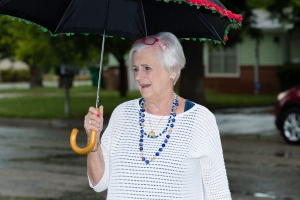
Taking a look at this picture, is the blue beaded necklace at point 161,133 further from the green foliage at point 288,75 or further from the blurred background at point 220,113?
the green foliage at point 288,75

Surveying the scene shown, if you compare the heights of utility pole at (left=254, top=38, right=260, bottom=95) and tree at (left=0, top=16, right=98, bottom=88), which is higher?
tree at (left=0, top=16, right=98, bottom=88)

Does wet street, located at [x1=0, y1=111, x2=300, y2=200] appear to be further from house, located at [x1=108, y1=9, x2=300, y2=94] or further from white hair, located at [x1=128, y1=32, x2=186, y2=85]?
house, located at [x1=108, y1=9, x2=300, y2=94]

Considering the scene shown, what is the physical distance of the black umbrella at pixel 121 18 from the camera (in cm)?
466

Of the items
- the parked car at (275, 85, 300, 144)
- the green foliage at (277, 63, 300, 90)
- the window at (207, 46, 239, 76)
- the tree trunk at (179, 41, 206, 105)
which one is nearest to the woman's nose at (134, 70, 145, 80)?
the parked car at (275, 85, 300, 144)

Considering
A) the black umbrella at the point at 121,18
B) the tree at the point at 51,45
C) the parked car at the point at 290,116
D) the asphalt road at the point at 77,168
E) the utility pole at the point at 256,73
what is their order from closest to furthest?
the black umbrella at the point at 121,18 < the asphalt road at the point at 77,168 < the parked car at the point at 290,116 < the tree at the point at 51,45 < the utility pole at the point at 256,73

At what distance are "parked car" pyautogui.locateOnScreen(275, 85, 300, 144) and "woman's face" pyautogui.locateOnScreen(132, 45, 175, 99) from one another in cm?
1203

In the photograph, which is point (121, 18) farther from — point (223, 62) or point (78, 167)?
point (223, 62)

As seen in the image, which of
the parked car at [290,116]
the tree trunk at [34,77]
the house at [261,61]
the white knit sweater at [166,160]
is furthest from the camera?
the tree trunk at [34,77]

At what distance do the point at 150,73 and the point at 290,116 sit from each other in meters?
12.3

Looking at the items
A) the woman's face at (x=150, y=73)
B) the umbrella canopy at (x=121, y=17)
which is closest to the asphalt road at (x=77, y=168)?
the umbrella canopy at (x=121, y=17)

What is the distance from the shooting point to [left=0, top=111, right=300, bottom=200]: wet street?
992 cm

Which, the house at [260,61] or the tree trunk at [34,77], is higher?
the house at [260,61]

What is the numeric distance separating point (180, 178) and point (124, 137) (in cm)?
39

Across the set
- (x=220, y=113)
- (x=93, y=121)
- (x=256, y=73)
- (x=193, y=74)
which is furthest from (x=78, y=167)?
(x=256, y=73)
